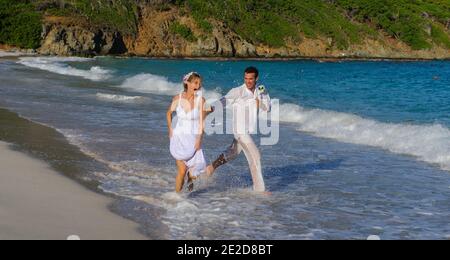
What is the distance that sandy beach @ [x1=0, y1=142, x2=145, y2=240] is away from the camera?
598 centimetres

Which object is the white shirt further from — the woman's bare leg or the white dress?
the woman's bare leg

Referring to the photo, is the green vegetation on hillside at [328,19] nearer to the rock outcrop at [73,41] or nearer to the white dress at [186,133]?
the rock outcrop at [73,41]

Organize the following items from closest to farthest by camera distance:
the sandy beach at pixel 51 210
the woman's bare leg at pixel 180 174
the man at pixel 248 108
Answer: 1. the sandy beach at pixel 51 210
2. the woman's bare leg at pixel 180 174
3. the man at pixel 248 108

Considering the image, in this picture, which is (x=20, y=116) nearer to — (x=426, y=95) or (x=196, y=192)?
(x=196, y=192)

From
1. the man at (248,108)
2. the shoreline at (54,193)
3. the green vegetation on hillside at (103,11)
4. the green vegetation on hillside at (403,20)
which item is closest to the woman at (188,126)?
the man at (248,108)

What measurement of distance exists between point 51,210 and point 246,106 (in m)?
2.86

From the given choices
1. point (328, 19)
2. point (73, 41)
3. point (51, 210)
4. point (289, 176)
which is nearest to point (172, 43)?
point (73, 41)

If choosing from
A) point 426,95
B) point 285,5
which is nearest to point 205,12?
point 285,5

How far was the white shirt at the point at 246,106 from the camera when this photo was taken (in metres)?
8.23

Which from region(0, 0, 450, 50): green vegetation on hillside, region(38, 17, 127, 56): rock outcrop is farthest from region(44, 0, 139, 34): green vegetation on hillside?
region(38, 17, 127, 56): rock outcrop

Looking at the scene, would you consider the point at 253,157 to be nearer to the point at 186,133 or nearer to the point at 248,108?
the point at 248,108

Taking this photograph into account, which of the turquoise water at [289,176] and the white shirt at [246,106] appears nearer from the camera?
the turquoise water at [289,176]

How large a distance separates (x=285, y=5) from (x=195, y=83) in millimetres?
108364

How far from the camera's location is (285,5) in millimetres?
113188
